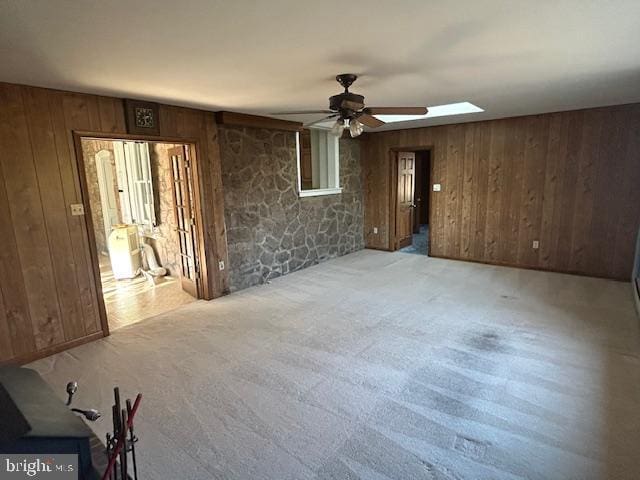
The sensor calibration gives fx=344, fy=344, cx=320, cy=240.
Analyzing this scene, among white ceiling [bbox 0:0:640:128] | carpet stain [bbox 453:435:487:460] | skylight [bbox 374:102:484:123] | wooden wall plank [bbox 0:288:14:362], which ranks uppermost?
skylight [bbox 374:102:484:123]

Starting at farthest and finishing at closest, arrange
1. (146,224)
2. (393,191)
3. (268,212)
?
(393,191), (146,224), (268,212)

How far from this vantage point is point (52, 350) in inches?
122

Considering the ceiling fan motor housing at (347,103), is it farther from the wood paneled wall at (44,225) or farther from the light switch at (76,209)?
the light switch at (76,209)

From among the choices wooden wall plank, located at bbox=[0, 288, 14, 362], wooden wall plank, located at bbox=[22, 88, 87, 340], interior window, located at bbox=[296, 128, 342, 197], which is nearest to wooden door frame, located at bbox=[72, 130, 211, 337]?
wooden wall plank, located at bbox=[22, 88, 87, 340]

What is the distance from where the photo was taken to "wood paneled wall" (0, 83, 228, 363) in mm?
2805

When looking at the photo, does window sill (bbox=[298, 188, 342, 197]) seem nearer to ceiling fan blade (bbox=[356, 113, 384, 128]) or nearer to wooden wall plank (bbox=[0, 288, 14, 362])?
ceiling fan blade (bbox=[356, 113, 384, 128])

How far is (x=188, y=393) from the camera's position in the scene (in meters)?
2.46

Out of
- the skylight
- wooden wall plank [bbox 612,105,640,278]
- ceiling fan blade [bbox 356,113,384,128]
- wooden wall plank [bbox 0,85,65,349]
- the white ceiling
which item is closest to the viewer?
the white ceiling

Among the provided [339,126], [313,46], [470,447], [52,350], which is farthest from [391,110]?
[52,350]

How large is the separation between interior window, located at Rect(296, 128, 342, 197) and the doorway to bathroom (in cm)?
231

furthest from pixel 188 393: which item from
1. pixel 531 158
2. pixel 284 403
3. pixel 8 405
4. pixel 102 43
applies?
pixel 531 158

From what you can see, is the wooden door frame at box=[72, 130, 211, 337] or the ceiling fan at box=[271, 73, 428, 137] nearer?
the ceiling fan at box=[271, 73, 428, 137]

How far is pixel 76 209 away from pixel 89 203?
0.39ft

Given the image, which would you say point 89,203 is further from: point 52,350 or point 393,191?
point 393,191
